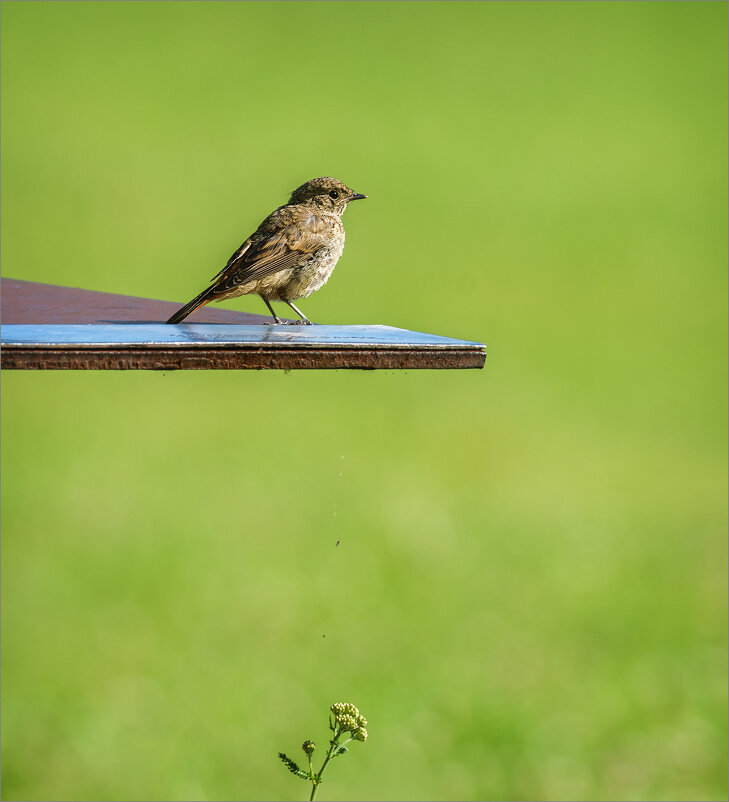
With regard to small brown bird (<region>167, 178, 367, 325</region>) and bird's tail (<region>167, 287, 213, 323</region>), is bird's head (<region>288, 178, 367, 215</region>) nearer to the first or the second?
small brown bird (<region>167, 178, 367, 325</region>)

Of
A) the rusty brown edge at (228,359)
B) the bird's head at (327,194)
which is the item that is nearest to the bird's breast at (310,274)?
the bird's head at (327,194)

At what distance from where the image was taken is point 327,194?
19.6ft

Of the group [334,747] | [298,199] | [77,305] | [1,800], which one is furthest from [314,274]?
[1,800]

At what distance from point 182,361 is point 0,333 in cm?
62

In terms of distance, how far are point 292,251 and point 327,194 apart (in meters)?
0.66

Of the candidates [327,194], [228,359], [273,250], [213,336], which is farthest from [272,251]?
[228,359]

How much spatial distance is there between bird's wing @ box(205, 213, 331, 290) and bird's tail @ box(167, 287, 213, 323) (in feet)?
0.22

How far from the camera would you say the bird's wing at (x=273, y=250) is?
502 cm

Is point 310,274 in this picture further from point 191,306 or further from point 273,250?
point 191,306

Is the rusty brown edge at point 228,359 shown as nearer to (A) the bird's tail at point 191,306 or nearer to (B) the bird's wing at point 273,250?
(A) the bird's tail at point 191,306

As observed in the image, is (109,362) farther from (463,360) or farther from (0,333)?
(463,360)

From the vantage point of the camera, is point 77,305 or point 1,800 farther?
point 1,800

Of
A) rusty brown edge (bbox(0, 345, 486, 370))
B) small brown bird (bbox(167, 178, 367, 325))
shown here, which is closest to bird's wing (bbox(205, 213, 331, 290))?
small brown bird (bbox(167, 178, 367, 325))

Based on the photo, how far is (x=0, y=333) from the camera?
11.5 feet
